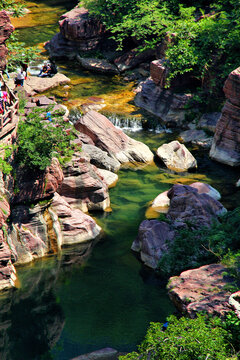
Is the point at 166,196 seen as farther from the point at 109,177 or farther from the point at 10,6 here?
the point at 10,6

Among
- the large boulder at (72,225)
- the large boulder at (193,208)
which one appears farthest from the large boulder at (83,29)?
the large boulder at (193,208)

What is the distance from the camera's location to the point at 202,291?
15.0 meters

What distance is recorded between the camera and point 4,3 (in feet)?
80.3

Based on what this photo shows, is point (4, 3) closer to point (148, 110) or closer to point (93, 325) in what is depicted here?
point (148, 110)

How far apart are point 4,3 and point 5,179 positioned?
10.1 m

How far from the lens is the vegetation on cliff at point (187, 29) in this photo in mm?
32125

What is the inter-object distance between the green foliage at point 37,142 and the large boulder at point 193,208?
596 centimetres

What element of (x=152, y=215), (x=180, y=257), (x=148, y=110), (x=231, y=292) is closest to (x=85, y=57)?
(x=148, y=110)

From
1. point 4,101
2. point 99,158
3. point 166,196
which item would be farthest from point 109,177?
point 4,101

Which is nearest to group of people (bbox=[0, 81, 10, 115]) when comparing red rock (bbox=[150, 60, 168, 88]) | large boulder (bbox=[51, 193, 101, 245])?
large boulder (bbox=[51, 193, 101, 245])

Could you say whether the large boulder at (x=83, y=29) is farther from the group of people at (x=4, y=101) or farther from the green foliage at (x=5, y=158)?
the green foliage at (x=5, y=158)

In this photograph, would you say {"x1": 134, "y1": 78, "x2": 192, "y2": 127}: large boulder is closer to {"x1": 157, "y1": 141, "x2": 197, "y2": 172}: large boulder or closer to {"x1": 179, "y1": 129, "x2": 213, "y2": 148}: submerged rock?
{"x1": 179, "y1": 129, "x2": 213, "y2": 148}: submerged rock

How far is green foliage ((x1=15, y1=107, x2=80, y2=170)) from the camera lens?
68.0 feet

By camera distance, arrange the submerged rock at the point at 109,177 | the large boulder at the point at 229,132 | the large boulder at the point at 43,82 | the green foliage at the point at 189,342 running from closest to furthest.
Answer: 1. the green foliage at the point at 189,342
2. the submerged rock at the point at 109,177
3. the large boulder at the point at 229,132
4. the large boulder at the point at 43,82
